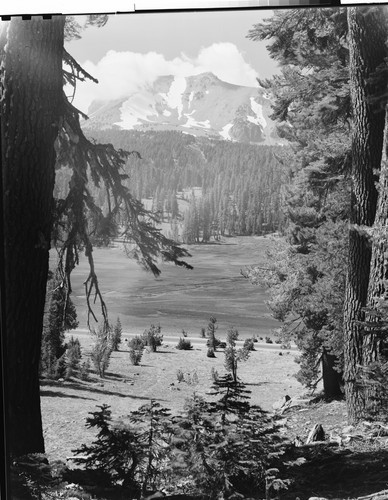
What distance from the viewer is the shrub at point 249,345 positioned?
499 cm

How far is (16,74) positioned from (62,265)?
1028mm

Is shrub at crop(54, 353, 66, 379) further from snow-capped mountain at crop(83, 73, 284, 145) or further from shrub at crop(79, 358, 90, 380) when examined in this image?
snow-capped mountain at crop(83, 73, 284, 145)

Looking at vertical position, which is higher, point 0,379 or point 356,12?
point 356,12

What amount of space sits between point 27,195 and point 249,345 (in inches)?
55.5

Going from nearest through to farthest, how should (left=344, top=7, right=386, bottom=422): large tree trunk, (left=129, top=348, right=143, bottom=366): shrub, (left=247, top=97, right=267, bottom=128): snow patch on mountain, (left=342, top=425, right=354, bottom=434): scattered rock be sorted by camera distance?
(left=344, top=7, right=386, bottom=422): large tree trunk
(left=247, top=97, right=267, bottom=128): snow patch on mountain
(left=129, top=348, right=143, bottom=366): shrub
(left=342, top=425, right=354, bottom=434): scattered rock

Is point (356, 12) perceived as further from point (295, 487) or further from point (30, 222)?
point (295, 487)

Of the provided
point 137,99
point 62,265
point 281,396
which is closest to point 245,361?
point 281,396

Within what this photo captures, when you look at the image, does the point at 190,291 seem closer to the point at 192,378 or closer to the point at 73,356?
the point at 192,378

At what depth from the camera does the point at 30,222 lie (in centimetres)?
500

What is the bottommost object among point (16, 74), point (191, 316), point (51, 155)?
point (191, 316)

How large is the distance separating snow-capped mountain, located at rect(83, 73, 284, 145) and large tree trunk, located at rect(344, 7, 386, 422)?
0.44 meters

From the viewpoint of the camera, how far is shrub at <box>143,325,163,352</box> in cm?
502

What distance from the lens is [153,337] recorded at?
5.03 meters

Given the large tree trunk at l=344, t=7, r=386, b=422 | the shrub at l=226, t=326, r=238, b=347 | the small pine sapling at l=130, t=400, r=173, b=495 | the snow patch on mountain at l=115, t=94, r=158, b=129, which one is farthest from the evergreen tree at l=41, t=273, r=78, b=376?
the large tree trunk at l=344, t=7, r=386, b=422
